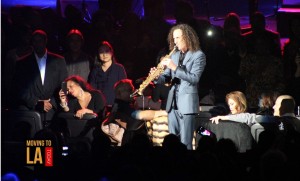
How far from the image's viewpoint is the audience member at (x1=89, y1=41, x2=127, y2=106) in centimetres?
1130

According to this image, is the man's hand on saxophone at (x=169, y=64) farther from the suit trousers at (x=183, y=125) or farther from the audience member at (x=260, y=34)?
the audience member at (x=260, y=34)

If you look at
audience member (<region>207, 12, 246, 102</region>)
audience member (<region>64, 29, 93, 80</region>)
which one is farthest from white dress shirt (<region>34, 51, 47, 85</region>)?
audience member (<region>207, 12, 246, 102</region>)

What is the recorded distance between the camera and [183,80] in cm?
948

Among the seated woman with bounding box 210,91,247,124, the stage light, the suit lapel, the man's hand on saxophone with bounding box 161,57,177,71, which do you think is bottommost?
the seated woman with bounding box 210,91,247,124

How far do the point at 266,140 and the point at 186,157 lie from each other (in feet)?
4.12

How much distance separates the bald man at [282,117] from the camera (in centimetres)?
980

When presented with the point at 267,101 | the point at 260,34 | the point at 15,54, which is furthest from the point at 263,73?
the point at 15,54

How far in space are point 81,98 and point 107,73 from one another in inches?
26.6

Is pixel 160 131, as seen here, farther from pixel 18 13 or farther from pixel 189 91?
pixel 18 13

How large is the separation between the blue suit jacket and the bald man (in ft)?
1.35

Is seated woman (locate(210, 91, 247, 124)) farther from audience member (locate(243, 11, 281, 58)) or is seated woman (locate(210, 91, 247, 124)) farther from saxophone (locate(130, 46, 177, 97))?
audience member (locate(243, 11, 281, 58))

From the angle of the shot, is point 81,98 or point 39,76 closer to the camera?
point 81,98

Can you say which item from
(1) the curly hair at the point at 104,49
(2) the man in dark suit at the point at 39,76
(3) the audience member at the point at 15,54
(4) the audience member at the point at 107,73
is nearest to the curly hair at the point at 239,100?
(4) the audience member at the point at 107,73

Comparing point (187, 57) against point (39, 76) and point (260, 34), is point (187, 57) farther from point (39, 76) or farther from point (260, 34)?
point (39, 76)
